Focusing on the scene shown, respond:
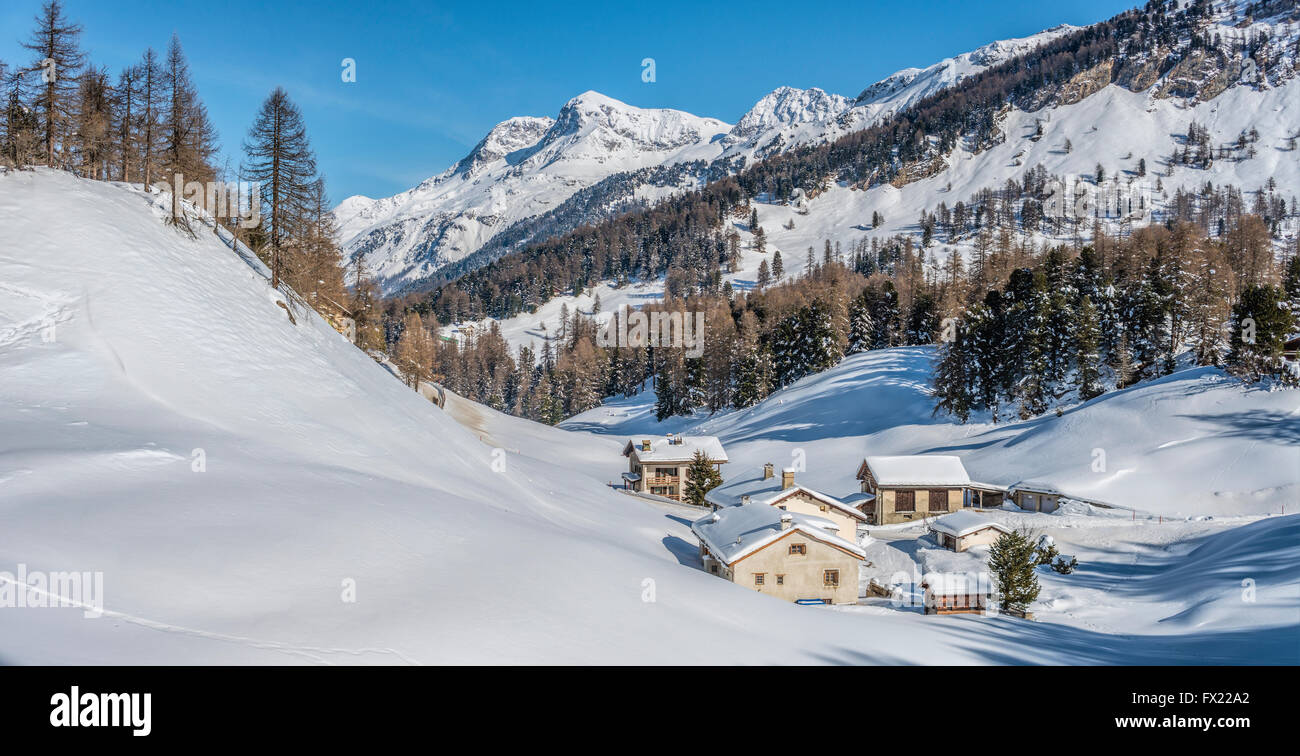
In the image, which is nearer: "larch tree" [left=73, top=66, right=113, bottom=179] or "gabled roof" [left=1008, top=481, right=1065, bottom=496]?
"larch tree" [left=73, top=66, right=113, bottom=179]

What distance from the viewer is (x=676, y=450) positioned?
61.8m

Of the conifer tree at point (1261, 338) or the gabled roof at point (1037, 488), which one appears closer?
the gabled roof at point (1037, 488)

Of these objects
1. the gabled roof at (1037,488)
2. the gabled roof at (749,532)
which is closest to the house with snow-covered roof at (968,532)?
the gabled roof at (1037,488)

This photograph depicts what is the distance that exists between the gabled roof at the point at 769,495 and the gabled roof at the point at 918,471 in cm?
670

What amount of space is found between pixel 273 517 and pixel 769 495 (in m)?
32.9

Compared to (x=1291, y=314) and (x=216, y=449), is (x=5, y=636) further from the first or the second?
(x=1291, y=314)

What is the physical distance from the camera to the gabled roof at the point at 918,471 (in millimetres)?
51750

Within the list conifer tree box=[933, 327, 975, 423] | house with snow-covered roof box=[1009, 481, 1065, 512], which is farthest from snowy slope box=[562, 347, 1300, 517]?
conifer tree box=[933, 327, 975, 423]

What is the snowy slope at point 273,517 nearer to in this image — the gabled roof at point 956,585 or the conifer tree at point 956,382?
the gabled roof at point 956,585

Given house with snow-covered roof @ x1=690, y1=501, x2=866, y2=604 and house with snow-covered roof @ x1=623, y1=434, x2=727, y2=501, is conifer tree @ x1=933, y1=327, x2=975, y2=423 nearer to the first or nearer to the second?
house with snow-covered roof @ x1=623, y1=434, x2=727, y2=501

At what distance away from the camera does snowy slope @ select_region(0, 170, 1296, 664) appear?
10.9 metres

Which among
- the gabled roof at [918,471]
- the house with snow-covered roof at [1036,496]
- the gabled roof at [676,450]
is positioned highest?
the gabled roof at [676,450]

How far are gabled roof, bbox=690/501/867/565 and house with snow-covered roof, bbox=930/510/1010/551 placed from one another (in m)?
15.1

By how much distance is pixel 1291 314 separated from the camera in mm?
52844
